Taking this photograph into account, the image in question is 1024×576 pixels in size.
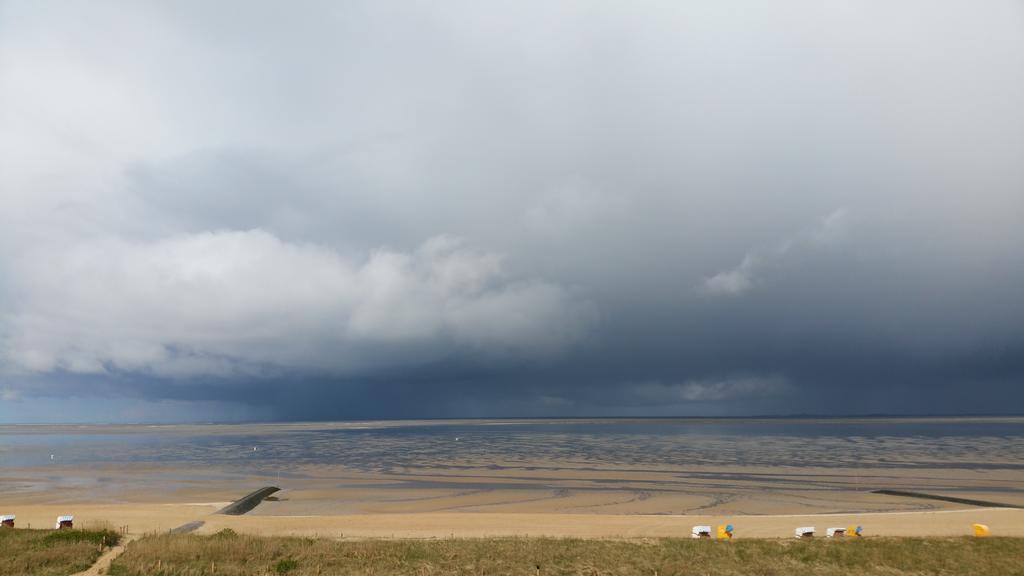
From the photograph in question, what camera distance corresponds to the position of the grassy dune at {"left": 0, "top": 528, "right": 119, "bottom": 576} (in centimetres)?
2289

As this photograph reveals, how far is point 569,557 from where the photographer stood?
2444cm

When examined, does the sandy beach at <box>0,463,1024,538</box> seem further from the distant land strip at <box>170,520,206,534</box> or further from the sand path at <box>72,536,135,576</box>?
the sand path at <box>72,536,135,576</box>

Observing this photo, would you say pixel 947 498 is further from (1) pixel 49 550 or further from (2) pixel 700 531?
(1) pixel 49 550

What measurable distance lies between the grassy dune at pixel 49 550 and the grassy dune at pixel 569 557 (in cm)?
156

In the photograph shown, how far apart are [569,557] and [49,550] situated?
21.0 meters

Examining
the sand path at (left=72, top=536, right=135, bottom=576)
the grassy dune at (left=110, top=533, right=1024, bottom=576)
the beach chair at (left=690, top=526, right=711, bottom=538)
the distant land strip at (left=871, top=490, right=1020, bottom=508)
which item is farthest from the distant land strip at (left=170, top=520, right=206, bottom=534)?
the distant land strip at (left=871, top=490, right=1020, bottom=508)

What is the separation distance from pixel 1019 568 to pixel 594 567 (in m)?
16.6

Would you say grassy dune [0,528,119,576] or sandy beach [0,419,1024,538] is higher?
grassy dune [0,528,119,576]

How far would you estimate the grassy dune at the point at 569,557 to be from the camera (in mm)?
23047

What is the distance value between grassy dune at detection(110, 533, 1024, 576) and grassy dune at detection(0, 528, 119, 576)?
1556mm

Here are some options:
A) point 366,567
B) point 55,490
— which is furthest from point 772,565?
point 55,490

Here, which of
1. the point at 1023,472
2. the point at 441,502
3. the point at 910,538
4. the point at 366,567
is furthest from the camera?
the point at 1023,472

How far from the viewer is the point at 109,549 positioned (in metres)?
26.2

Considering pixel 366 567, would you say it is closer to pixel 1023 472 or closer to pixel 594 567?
pixel 594 567
